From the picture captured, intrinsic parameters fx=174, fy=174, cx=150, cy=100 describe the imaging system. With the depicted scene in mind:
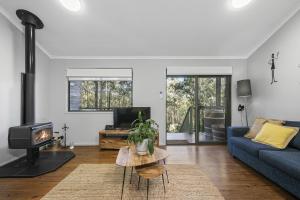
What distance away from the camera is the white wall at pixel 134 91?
457 centimetres

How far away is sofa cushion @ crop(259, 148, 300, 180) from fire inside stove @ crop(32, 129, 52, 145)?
3.69 metres

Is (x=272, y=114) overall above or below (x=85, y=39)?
below

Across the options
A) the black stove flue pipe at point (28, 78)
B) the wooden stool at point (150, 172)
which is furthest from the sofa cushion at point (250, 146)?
the black stove flue pipe at point (28, 78)

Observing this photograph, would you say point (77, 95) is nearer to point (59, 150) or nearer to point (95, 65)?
point (95, 65)

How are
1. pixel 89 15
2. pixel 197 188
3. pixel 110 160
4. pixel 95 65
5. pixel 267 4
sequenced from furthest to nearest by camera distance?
pixel 95 65
pixel 110 160
pixel 89 15
pixel 267 4
pixel 197 188

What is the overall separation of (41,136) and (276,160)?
381 centimetres

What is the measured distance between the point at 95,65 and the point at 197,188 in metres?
3.73

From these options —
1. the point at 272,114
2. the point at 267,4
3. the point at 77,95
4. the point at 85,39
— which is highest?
the point at 267,4

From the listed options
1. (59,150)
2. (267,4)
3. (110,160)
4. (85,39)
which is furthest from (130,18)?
(59,150)

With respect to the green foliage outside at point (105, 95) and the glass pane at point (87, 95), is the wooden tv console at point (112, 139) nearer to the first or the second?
the green foliage outside at point (105, 95)

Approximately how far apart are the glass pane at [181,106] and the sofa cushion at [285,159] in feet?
7.45

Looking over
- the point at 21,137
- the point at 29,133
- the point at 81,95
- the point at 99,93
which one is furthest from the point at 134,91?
the point at 21,137

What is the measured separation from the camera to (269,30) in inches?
142

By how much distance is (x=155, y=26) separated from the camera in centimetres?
346
